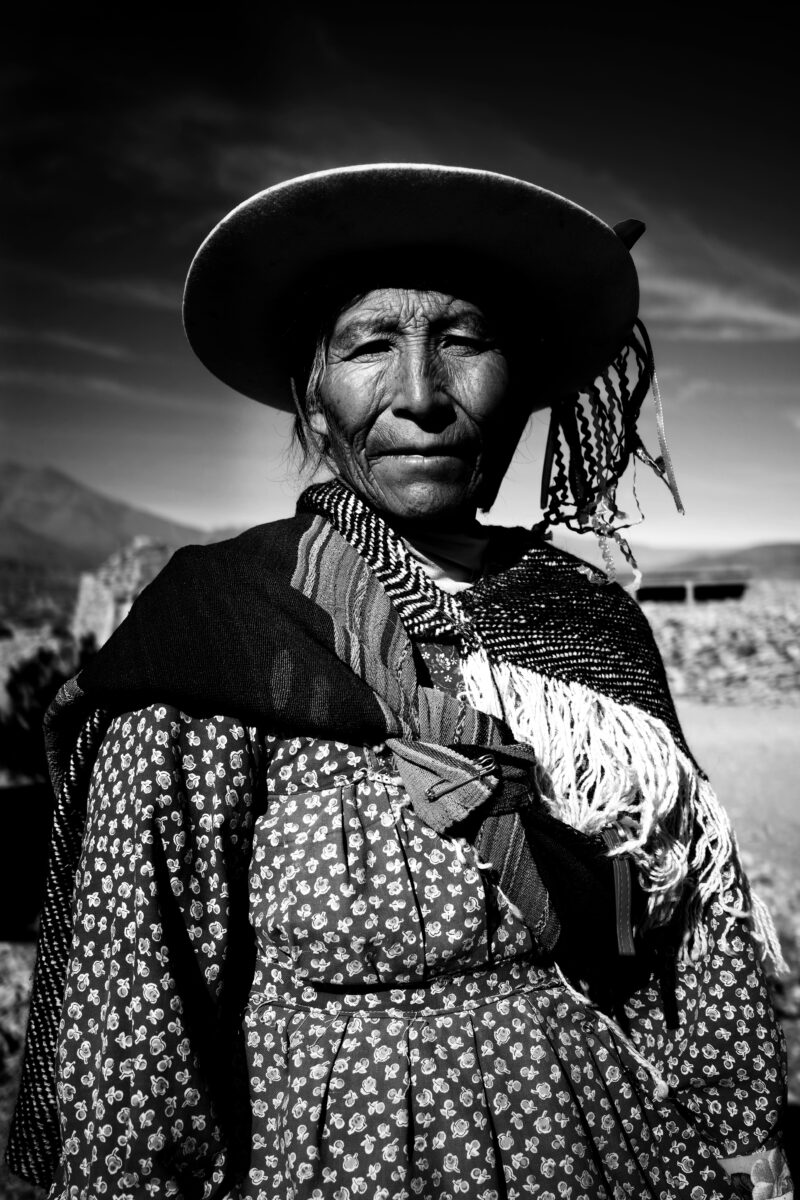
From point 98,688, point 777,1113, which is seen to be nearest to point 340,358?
point 98,688

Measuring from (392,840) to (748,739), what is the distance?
584 inches

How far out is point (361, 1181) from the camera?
108cm

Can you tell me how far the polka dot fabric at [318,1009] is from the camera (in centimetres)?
107

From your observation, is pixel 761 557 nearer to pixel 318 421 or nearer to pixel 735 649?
pixel 735 649

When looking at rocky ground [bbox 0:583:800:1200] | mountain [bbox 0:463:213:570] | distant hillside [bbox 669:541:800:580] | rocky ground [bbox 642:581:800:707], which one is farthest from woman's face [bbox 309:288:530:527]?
mountain [bbox 0:463:213:570]

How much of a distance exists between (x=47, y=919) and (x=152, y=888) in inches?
20.8

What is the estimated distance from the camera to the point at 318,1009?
119 centimetres

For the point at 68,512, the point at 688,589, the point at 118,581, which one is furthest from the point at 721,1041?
the point at 68,512

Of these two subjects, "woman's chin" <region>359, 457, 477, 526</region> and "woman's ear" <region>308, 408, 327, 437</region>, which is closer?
"woman's chin" <region>359, 457, 477, 526</region>

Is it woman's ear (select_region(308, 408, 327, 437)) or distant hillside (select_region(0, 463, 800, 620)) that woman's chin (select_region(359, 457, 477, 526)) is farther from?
distant hillside (select_region(0, 463, 800, 620))

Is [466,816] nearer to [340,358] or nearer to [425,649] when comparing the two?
[425,649]

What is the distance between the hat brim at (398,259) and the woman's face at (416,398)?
0.08 metres

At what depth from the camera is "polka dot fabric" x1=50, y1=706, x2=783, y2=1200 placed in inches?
42.2

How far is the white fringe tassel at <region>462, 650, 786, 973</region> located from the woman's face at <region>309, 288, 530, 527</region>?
34 centimetres
